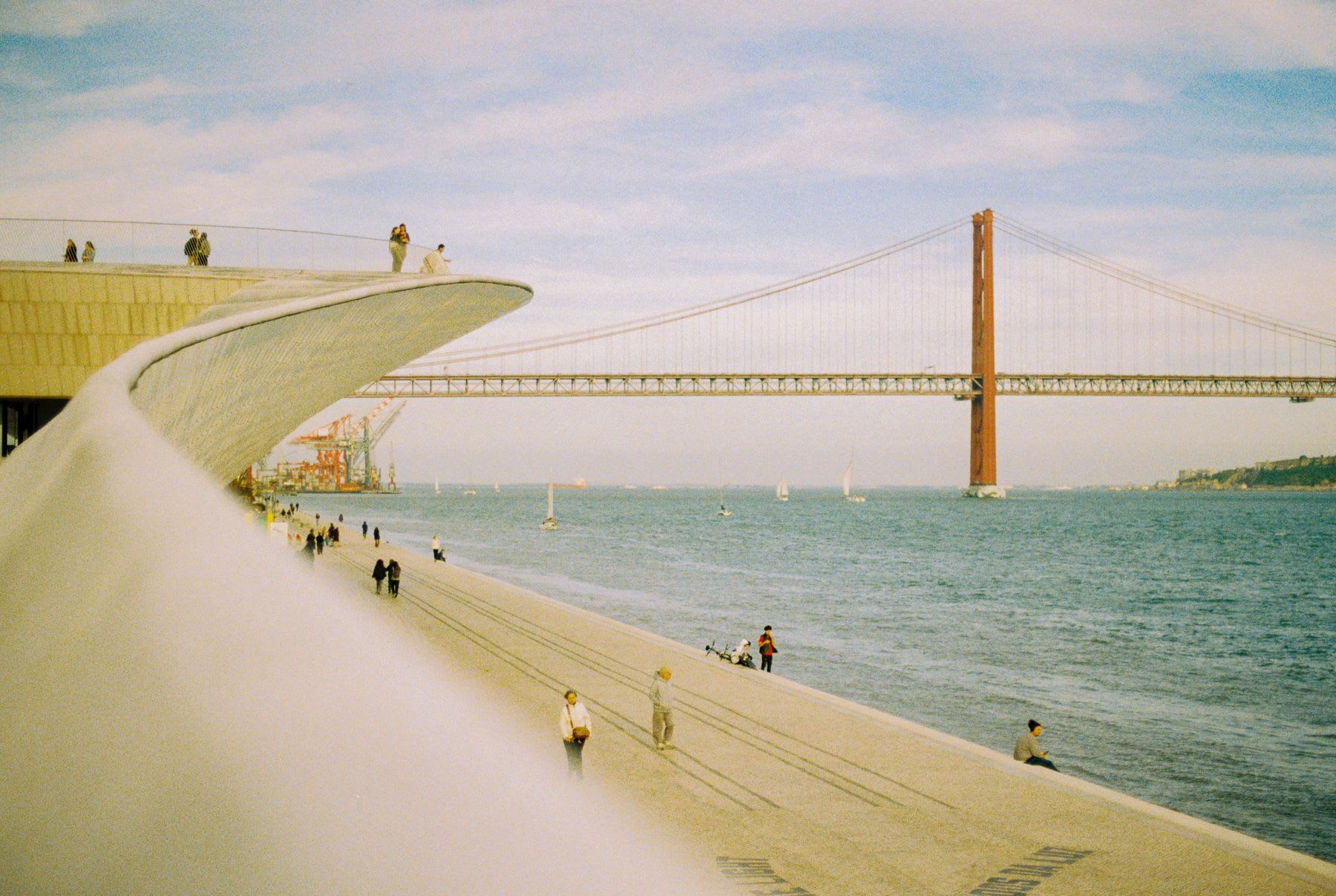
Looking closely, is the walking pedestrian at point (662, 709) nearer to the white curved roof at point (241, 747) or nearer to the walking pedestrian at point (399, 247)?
the walking pedestrian at point (399, 247)

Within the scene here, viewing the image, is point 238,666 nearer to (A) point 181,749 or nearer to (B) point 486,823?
(A) point 181,749

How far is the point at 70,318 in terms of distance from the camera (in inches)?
416

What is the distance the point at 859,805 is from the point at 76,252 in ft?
33.9

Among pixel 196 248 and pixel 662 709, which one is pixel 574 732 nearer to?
pixel 662 709

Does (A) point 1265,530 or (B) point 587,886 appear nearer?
(B) point 587,886

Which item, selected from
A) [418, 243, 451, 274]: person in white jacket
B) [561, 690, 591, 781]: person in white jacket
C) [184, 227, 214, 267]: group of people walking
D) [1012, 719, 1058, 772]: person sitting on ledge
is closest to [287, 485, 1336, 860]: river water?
[1012, 719, 1058, 772]: person sitting on ledge

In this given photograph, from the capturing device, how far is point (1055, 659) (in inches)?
790

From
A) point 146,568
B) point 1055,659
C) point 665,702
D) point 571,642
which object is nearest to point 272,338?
point 665,702

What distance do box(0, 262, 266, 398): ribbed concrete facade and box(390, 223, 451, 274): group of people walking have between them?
2313 millimetres

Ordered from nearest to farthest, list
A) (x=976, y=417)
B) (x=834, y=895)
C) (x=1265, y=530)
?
1. (x=834, y=895)
2. (x=1265, y=530)
3. (x=976, y=417)

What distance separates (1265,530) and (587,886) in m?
73.5

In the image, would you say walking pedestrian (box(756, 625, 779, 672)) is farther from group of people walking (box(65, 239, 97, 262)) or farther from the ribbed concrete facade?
group of people walking (box(65, 239, 97, 262))

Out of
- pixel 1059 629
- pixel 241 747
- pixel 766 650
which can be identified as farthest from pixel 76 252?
pixel 1059 629

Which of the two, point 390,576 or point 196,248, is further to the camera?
point 390,576
